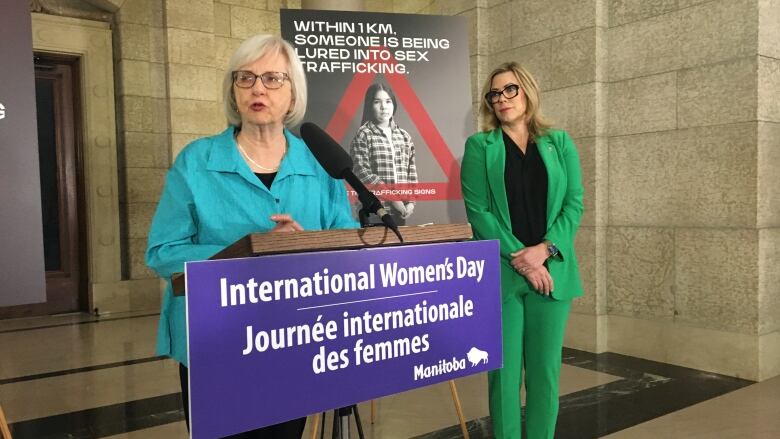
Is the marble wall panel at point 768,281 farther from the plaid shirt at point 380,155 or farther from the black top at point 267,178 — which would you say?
→ the black top at point 267,178

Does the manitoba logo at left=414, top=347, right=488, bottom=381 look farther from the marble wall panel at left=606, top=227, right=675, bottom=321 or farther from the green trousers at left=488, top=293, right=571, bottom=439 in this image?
the marble wall panel at left=606, top=227, right=675, bottom=321

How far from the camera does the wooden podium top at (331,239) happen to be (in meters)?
0.92

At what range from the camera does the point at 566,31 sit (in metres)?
4.20

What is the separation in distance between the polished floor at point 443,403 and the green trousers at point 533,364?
1.98 ft

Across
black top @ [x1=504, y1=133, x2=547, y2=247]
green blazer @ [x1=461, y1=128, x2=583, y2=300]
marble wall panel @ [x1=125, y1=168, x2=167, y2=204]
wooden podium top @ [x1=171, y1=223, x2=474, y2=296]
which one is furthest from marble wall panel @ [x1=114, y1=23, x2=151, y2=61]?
wooden podium top @ [x1=171, y1=223, x2=474, y2=296]

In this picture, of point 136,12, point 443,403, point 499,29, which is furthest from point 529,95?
point 136,12

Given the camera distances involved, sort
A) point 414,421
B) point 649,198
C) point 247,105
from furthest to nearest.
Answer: point 649,198 < point 414,421 < point 247,105

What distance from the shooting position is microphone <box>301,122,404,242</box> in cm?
106

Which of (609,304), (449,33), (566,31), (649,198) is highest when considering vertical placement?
(566,31)

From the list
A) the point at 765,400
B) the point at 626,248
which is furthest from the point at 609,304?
the point at 765,400

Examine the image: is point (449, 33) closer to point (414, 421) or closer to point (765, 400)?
point (414, 421)

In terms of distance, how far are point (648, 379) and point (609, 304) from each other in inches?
29.2

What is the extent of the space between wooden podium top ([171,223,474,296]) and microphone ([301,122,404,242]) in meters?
0.03

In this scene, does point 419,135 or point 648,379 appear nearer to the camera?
point 419,135
